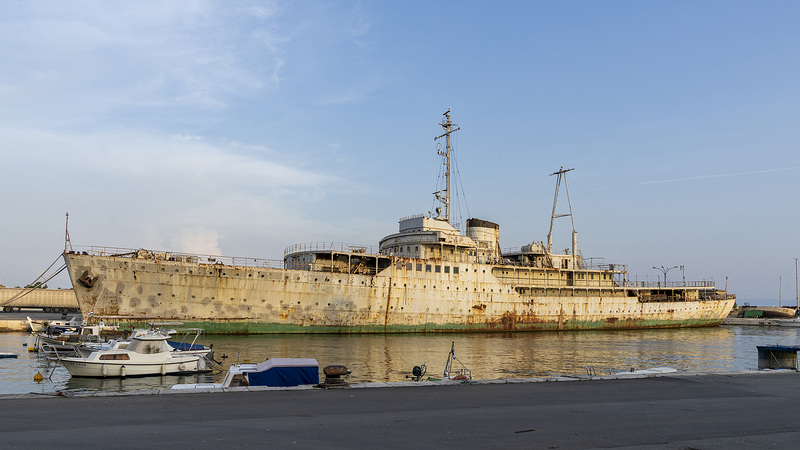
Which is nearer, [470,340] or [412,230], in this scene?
[470,340]

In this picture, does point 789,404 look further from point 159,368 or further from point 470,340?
point 470,340

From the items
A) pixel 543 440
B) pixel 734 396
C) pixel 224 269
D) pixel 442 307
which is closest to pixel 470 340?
pixel 442 307

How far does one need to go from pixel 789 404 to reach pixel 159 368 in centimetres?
2305

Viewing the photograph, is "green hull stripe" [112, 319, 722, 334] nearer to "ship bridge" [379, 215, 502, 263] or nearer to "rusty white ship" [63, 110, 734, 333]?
"rusty white ship" [63, 110, 734, 333]

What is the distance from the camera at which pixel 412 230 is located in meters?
51.5

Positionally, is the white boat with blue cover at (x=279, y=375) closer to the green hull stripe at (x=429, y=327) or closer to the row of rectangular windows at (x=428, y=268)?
the green hull stripe at (x=429, y=327)

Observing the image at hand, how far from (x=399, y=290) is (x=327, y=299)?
6.72m

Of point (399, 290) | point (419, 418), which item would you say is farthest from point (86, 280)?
point (419, 418)

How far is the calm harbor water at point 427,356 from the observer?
73.7 ft

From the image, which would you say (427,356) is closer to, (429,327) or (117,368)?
(117,368)

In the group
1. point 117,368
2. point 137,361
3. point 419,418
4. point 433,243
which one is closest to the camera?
point 419,418

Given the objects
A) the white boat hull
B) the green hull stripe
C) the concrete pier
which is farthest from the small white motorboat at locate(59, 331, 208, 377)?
the green hull stripe

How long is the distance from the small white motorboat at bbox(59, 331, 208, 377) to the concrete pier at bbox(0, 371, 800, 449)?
458 inches

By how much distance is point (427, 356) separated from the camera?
31094 millimetres
